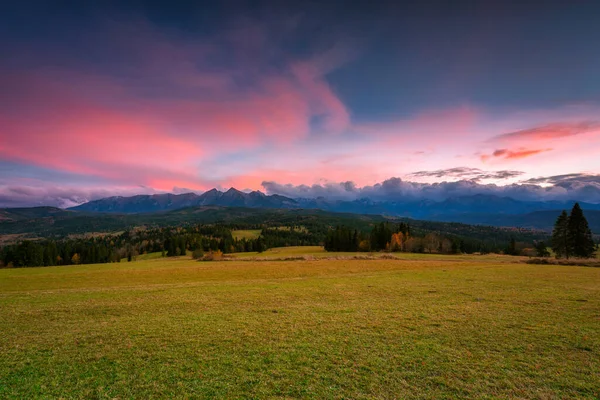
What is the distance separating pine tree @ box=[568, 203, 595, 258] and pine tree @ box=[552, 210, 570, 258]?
83 cm

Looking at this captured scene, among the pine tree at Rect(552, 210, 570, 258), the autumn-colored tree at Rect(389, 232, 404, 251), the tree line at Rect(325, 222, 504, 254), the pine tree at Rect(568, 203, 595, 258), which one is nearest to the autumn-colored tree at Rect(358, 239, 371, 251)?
the tree line at Rect(325, 222, 504, 254)

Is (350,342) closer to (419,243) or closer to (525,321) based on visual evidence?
(525,321)

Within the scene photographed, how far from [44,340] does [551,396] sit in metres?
20.1

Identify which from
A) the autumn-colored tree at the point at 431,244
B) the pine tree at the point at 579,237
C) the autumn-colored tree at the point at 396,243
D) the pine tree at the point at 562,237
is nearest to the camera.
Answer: the pine tree at the point at 579,237

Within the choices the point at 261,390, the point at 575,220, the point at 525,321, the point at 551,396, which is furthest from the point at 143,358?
the point at 575,220

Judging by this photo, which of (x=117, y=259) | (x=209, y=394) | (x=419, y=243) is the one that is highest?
(x=209, y=394)

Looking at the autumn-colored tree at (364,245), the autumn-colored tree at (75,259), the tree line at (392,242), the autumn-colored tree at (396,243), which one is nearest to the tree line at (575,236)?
the tree line at (392,242)

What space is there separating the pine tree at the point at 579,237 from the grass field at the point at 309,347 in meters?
57.2

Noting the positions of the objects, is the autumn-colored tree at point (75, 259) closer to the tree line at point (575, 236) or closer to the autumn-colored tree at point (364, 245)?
the autumn-colored tree at point (364, 245)

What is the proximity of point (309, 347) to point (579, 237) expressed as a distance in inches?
3186

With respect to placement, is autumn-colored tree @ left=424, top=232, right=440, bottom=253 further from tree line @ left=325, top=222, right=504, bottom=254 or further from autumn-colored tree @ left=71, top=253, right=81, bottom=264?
autumn-colored tree @ left=71, top=253, right=81, bottom=264

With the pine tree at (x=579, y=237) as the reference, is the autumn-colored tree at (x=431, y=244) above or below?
below

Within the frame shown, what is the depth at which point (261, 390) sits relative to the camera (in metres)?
7.91

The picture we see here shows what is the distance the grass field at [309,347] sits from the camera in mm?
8148
